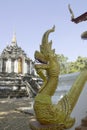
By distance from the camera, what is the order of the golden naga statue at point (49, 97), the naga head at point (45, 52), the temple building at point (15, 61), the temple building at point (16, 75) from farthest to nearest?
the temple building at point (15, 61) < the temple building at point (16, 75) < the naga head at point (45, 52) < the golden naga statue at point (49, 97)

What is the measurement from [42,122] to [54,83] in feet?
1.98

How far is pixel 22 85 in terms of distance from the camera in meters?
22.3

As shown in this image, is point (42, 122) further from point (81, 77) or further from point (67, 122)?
point (81, 77)

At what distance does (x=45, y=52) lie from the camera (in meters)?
3.57

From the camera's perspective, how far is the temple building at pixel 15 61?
2736 cm

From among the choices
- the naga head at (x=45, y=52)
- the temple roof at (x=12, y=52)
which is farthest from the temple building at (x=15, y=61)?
the naga head at (x=45, y=52)

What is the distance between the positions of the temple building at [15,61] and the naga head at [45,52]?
78.0 ft

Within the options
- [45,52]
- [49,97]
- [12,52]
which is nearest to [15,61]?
[12,52]

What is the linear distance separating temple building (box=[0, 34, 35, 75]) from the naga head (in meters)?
23.8

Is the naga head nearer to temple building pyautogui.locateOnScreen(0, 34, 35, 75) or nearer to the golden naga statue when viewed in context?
the golden naga statue

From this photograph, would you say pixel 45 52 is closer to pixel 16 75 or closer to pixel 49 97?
pixel 49 97

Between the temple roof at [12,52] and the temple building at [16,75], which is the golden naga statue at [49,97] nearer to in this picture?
the temple building at [16,75]

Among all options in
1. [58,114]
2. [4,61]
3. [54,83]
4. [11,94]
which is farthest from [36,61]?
[4,61]

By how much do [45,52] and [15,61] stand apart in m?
24.6
